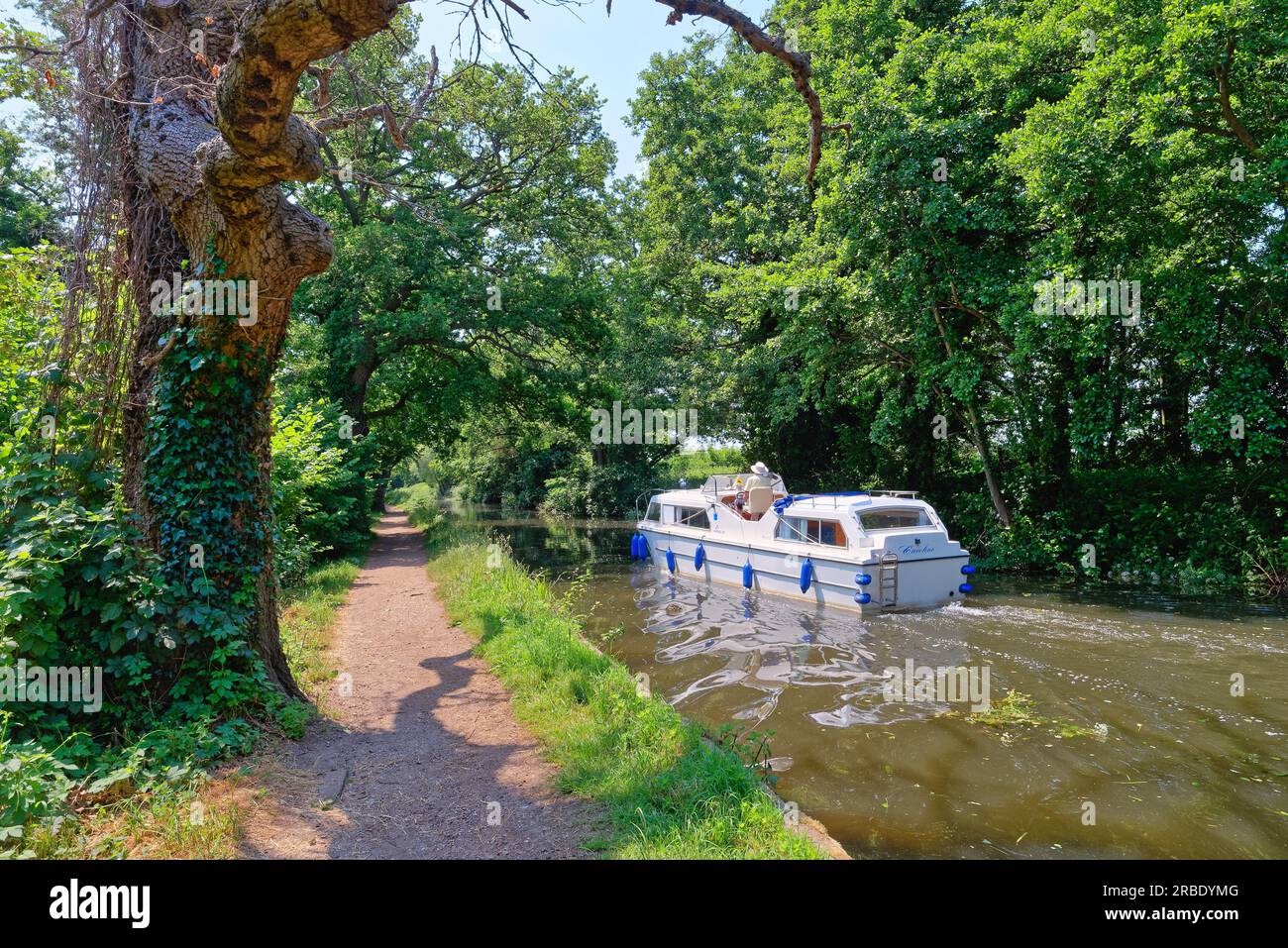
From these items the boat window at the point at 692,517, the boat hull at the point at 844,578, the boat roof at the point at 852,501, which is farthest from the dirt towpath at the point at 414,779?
the boat window at the point at 692,517

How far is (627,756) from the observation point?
5695 millimetres

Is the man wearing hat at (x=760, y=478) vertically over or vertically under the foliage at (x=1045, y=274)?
under

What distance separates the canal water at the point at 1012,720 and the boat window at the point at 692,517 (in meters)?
3.12

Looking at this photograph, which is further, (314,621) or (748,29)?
(314,621)

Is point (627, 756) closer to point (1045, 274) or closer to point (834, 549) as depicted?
point (834, 549)

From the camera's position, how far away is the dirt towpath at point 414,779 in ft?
14.2

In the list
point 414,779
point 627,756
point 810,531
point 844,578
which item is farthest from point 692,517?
point 414,779

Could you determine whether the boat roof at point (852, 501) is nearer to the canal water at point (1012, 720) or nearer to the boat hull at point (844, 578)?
the boat hull at point (844, 578)

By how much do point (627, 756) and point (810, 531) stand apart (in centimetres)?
923

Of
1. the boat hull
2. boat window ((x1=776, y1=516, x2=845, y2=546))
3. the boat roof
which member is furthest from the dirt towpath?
the boat roof

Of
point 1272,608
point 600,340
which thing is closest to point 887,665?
point 1272,608

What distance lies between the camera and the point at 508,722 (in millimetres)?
6832

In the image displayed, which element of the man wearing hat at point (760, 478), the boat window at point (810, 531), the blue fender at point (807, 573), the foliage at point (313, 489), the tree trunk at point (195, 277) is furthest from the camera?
the man wearing hat at point (760, 478)
